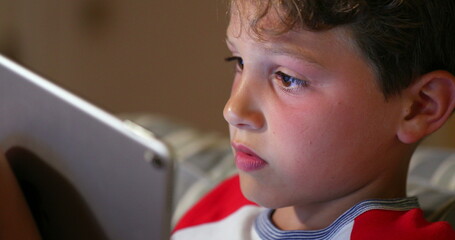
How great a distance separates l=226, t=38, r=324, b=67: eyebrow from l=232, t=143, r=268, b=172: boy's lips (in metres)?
0.13

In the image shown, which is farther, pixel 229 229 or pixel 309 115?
pixel 229 229

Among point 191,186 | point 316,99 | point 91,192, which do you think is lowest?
point 191,186

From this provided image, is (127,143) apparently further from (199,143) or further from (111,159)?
(199,143)

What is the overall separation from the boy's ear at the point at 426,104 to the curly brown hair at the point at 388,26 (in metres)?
0.01

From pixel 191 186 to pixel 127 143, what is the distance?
0.78 m

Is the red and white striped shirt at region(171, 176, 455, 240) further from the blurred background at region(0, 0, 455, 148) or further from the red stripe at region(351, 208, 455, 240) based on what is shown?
the blurred background at region(0, 0, 455, 148)

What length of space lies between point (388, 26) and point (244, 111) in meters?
0.19

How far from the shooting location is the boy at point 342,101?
0.83 m

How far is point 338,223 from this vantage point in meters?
0.90

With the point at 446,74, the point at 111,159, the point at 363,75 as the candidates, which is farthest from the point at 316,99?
the point at 111,159

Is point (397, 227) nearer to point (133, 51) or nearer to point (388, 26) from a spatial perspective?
point (388, 26)

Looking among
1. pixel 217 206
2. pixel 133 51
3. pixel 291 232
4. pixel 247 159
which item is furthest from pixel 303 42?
pixel 133 51

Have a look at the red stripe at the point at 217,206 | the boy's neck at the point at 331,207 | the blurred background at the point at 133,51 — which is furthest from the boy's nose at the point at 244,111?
the blurred background at the point at 133,51

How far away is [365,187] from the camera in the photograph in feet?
2.98
